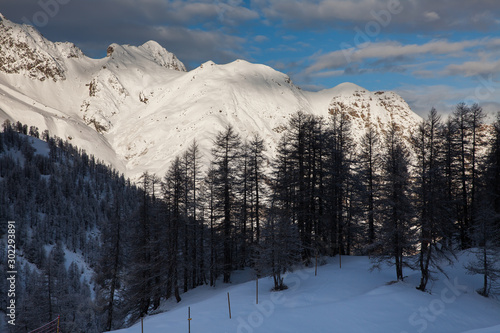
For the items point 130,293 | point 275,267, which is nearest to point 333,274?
point 275,267

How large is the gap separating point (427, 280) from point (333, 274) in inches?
252

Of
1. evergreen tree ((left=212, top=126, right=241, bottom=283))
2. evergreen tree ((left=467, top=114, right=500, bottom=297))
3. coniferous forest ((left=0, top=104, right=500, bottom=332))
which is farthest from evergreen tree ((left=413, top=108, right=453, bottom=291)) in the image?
evergreen tree ((left=212, top=126, right=241, bottom=283))

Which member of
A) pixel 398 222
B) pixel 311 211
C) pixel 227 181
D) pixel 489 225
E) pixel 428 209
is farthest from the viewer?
pixel 227 181

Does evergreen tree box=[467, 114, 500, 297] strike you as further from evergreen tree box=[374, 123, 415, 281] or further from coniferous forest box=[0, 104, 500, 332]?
evergreen tree box=[374, 123, 415, 281]

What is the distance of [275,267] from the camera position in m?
21.4

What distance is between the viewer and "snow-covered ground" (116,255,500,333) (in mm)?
16062

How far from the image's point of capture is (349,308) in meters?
17.5

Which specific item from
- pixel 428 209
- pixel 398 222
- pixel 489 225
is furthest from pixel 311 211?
pixel 489 225

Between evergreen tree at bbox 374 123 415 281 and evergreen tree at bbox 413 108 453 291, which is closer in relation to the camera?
evergreen tree at bbox 413 108 453 291

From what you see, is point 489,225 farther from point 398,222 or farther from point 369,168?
point 369,168

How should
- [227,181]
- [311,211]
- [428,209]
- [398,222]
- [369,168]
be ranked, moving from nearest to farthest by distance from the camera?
[428,209], [398,222], [311,211], [227,181], [369,168]

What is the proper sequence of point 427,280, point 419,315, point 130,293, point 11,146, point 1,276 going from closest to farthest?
point 419,315
point 427,280
point 130,293
point 1,276
point 11,146

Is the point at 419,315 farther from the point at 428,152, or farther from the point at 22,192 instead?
the point at 22,192

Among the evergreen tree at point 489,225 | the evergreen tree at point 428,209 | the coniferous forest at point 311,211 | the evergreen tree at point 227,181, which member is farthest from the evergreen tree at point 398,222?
the evergreen tree at point 227,181
